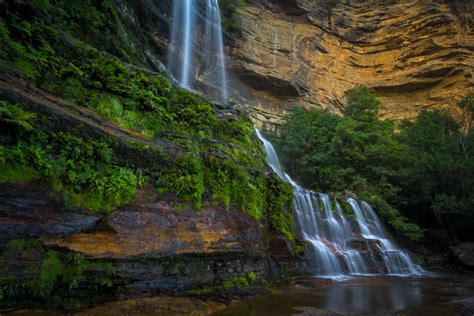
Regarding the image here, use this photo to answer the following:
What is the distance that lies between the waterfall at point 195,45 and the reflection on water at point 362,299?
1715 cm

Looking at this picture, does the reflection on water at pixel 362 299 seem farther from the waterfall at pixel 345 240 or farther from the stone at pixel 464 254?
the stone at pixel 464 254

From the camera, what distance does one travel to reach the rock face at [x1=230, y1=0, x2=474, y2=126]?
29.7m

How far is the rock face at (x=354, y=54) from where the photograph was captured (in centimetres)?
2966

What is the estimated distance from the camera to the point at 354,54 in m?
36.1

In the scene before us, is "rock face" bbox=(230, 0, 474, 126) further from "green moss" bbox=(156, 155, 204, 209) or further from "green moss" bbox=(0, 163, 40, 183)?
"green moss" bbox=(0, 163, 40, 183)

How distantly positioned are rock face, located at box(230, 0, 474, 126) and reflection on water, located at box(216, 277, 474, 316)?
67.5 feet

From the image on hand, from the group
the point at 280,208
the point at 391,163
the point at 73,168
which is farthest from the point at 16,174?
the point at 391,163

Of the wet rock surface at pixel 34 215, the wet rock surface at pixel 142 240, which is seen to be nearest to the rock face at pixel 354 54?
the wet rock surface at pixel 142 240

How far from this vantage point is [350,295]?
283 inches

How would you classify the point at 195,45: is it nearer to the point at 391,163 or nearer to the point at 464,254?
the point at 391,163

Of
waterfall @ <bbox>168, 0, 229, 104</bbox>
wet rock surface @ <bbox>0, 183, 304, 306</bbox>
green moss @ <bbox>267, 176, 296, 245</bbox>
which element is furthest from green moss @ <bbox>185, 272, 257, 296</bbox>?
waterfall @ <bbox>168, 0, 229, 104</bbox>

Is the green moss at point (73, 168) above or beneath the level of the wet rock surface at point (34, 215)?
above

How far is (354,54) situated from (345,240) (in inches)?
1169

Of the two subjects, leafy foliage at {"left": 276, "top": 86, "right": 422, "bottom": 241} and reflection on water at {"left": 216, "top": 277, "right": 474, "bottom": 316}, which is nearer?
reflection on water at {"left": 216, "top": 277, "right": 474, "bottom": 316}
